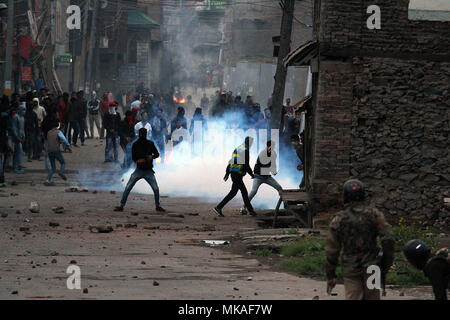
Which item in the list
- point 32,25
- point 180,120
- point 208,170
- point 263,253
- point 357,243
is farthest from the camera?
point 32,25

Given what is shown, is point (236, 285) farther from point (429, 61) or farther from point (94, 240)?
point (429, 61)

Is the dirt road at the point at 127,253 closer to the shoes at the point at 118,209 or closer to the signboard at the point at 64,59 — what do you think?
the shoes at the point at 118,209

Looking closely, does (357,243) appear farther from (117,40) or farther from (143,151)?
(117,40)

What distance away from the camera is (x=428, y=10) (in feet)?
55.2

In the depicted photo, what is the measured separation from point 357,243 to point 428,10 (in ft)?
30.6

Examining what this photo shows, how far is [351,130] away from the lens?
16.8 metres

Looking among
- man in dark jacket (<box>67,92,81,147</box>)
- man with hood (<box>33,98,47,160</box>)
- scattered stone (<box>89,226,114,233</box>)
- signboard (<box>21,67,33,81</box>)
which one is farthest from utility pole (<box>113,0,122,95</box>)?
scattered stone (<box>89,226,114,233</box>)

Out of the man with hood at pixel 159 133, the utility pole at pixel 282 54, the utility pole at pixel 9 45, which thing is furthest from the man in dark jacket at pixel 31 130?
the utility pole at pixel 282 54

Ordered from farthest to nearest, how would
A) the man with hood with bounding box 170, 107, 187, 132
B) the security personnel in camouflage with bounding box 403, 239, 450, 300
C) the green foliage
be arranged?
the man with hood with bounding box 170, 107, 187, 132
the green foliage
the security personnel in camouflage with bounding box 403, 239, 450, 300

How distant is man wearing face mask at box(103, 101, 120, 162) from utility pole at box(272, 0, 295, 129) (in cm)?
512

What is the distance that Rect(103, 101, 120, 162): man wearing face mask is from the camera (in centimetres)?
2920

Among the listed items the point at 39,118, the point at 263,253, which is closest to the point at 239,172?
the point at 263,253

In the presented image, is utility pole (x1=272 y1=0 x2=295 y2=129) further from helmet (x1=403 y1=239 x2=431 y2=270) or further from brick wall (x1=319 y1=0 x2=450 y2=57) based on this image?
helmet (x1=403 y1=239 x2=431 y2=270)
